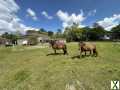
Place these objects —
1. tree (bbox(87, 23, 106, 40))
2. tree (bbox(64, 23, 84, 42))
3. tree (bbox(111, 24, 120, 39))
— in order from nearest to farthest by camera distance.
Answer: tree (bbox(64, 23, 84, 42))
tree (bbox(111, 24, 120, 39))
tree (bbox(87, 23, 106, 40))

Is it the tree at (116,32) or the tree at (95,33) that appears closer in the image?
the tree at (116,32)

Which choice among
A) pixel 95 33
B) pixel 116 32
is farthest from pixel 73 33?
pixel 116 32

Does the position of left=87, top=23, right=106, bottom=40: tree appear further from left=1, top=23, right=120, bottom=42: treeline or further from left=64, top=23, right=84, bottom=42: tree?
left=64, top=23, right=84, bottom=42: tree

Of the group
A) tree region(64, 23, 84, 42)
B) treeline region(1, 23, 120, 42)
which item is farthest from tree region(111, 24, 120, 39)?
tree region(64, 23, 84, 42)

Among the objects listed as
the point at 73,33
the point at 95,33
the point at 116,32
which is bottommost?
the point at 73,33

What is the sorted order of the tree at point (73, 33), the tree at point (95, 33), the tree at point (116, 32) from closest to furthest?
the tree at point (73, 33), the tree at point (116, 32), the tree at point (95, 33)

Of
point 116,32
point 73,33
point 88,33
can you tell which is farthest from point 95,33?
point 73,33

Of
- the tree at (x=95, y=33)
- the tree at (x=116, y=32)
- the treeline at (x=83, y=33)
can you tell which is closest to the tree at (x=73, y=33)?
the treeline at (x=83, y=33)

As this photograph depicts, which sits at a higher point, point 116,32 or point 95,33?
point 116,32

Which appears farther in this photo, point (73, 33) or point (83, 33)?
point (83, 33)

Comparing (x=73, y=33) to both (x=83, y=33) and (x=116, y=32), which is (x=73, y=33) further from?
(x=116, y=32)

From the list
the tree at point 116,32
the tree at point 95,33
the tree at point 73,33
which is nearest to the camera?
the tree at point 73,33

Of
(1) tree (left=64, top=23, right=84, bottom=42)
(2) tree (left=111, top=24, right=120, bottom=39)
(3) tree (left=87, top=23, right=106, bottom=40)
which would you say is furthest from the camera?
(3) tree (left=87, top=23, right=106, bottom=40)

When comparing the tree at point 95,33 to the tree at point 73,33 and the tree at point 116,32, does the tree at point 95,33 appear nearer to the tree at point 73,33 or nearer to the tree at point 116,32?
the tree at point 116,32
